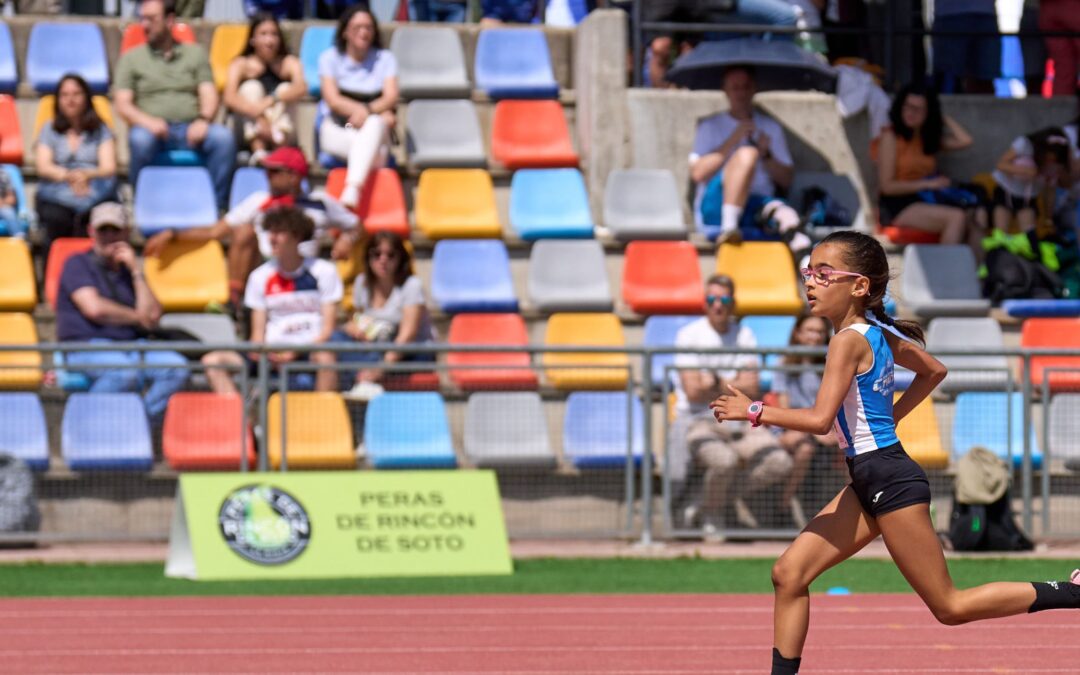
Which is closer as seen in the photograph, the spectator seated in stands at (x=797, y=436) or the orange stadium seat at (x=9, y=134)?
the spectator seated in stands at (x=797, y=436)

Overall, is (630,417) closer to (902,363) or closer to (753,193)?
(753,193)

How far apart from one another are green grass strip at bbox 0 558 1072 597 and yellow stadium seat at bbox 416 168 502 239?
3683mm

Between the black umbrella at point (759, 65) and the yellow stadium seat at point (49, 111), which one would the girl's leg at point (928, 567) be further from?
the yellow stadium seat at point (49, 111)

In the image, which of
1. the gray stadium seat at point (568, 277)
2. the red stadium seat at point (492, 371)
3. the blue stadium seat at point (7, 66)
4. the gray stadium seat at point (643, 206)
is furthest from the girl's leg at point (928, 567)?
the blue stadium seat at point (7, 66)

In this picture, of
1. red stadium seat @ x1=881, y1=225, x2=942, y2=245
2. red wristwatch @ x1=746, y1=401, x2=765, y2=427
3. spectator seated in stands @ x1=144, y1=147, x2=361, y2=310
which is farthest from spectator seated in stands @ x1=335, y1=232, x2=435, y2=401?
red wristwatch @ x1=746, y1=401, x2=765, y2=427

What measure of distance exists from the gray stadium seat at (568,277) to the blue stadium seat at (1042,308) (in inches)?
131

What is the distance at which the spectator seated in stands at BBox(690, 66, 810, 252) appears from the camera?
50.4ft

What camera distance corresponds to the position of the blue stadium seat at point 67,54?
649 inches

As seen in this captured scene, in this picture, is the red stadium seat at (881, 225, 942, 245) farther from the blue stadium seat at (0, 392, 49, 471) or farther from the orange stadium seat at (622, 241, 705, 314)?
the blue stadium seat at (0, 392, 49, 471)

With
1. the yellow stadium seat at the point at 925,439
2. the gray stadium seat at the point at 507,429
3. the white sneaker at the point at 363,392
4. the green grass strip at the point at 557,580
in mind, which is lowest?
the green grass strip at the point at 557,580

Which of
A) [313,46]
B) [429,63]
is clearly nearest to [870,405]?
[429,63]

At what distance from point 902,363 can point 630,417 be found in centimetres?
645

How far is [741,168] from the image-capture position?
15.3 m

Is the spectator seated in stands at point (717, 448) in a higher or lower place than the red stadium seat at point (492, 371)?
lower
